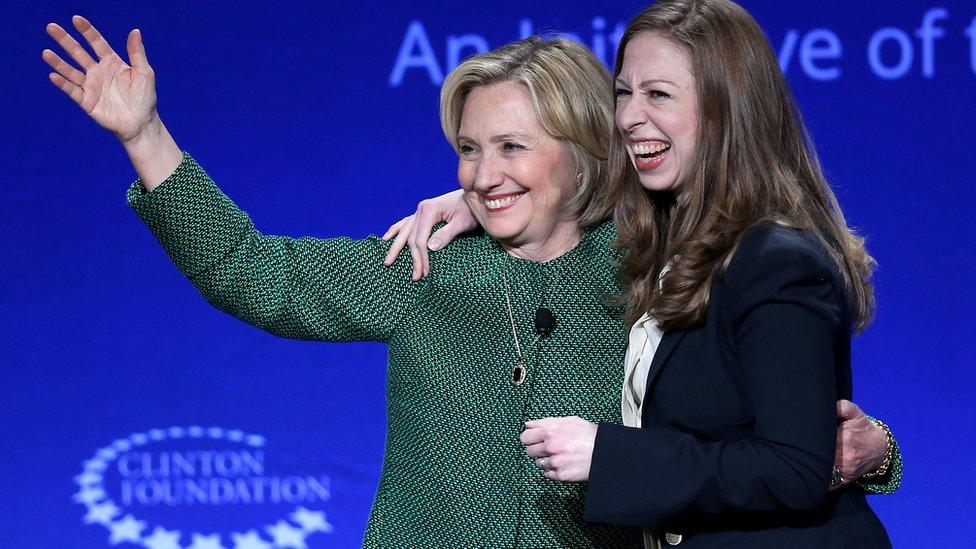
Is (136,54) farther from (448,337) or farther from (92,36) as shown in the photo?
(448,337)

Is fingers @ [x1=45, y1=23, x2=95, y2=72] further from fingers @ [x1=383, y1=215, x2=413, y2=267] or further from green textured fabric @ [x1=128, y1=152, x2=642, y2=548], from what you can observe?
fingers @ [x1=383, y1=215, x2=413, y2=267]

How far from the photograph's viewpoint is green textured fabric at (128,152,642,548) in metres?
1.90

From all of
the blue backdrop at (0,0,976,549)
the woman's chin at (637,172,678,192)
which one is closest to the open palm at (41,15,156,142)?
the woman's chin at (637,172,678,192)

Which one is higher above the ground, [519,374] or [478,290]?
[478,290]

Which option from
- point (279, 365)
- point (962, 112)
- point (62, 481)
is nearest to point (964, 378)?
point (962, 112)

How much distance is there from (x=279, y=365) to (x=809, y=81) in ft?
4.74

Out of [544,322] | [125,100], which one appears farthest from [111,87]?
[544,322]

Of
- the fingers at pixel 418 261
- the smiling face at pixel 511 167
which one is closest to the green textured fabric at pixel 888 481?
the smiling face at pixel 511 167

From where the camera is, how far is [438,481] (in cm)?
194

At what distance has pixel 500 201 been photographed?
6.46ft

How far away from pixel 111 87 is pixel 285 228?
1438mm

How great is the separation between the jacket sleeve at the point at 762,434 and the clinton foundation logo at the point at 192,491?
1.94m

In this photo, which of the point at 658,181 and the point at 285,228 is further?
the point at 285,228

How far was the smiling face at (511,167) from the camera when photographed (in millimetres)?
1951
